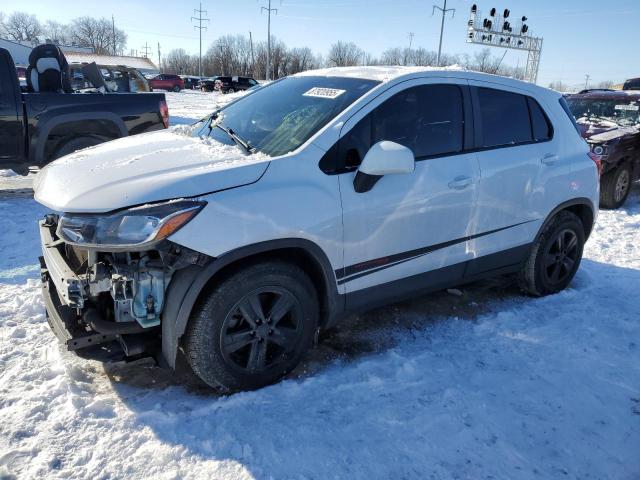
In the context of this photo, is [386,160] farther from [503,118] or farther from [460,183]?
[503,118]

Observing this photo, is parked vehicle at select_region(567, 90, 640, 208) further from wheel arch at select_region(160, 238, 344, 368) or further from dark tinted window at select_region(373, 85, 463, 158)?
wheel arch at select_region(160, 238, 344, 368)

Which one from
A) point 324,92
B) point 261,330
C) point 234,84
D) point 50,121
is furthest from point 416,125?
point 234,84

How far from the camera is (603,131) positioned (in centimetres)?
873

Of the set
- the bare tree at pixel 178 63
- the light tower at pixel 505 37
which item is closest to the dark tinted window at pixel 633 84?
the light tower at pixel 505 37

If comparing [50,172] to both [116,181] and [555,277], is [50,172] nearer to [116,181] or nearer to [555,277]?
[116,181]

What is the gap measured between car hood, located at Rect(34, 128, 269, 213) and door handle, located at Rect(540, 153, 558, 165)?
2.42 m

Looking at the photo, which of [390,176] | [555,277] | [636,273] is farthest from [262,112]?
[636,273]

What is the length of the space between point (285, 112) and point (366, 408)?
200cm

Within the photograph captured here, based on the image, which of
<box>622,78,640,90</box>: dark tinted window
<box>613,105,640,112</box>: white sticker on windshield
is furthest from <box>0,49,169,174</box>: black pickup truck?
<box>622,78,640,90</box>: dark tinted window

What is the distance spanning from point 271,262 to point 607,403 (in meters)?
2.23

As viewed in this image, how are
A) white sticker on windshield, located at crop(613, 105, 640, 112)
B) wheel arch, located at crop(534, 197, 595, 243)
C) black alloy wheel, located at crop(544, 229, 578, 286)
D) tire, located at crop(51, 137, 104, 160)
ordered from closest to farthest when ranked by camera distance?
wheel arch, located at crop(534, 197, 595, 243)
black alloy wheel, located at crop(544, 229, 578, 286)
tire, located at crop(51, 137, 104, 160)
white sticker on windshield, located at crop(613, 105, 640, 112)

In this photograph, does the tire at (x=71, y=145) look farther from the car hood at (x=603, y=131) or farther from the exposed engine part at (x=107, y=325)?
the car hood at (x=603, y=131)

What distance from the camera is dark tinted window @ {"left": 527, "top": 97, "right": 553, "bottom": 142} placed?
416cm

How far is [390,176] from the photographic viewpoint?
3178 mm
